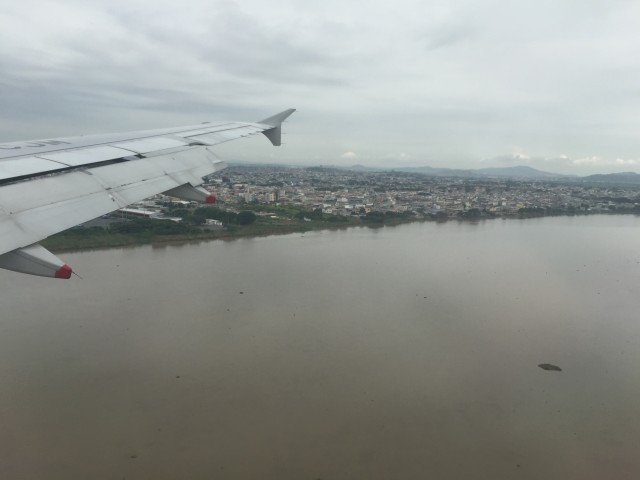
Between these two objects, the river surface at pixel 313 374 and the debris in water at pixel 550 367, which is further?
the debris in water at pixel 550 367

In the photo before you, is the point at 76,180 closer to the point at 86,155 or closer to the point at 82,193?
the point at 82,193

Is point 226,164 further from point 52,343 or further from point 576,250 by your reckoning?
point 576,250

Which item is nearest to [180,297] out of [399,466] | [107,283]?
[107,283]

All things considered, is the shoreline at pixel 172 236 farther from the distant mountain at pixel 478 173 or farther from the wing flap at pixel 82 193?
the distant mountain at pixel 478 173

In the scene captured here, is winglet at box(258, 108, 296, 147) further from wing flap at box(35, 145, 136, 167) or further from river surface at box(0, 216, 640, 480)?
river surface at box(0, 216, 640, 480)

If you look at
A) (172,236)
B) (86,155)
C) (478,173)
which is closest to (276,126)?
(86,155)

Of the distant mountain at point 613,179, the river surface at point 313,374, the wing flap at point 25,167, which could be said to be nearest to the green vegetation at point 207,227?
the river surface at point 313,374
